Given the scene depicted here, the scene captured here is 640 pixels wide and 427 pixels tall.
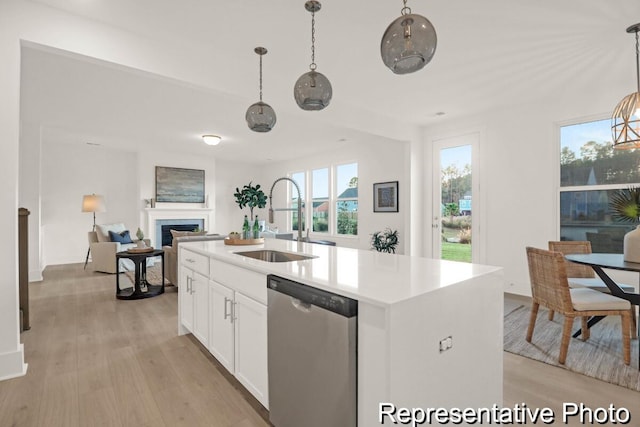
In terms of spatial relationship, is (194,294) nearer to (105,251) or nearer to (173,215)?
(105,251)

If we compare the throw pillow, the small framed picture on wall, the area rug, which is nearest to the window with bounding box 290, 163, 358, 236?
the small framed picture on wall

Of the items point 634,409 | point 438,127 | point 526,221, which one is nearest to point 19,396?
point 634,409

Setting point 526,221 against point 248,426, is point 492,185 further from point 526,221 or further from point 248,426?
point 248,426

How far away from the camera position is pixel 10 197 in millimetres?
2188

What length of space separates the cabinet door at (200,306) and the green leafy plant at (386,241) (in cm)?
376

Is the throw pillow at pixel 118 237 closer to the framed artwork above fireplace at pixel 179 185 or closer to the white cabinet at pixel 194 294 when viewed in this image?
the framed artwork above fireplace at pixel 179 185

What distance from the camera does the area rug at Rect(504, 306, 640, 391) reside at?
7.34ft

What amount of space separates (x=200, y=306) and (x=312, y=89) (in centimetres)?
179

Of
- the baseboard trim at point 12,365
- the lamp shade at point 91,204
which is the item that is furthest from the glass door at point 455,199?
the lamp shade at point 91,204

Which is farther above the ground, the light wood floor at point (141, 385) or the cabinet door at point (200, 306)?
the cabinet door at point (200, 306)

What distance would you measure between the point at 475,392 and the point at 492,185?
12.5 ft

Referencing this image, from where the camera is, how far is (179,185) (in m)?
7.86

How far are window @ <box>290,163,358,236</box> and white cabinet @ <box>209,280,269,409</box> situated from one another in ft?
15.9

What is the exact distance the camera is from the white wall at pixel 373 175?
562cm
